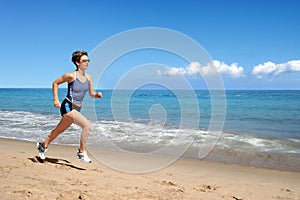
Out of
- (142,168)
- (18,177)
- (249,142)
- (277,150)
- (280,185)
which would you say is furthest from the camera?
(249,142)

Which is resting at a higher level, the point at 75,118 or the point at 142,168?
the point at 75,118

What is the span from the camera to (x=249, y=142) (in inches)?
443

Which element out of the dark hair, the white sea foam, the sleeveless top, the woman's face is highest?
the dark hair

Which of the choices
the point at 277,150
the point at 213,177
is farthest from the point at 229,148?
the point at 213,177

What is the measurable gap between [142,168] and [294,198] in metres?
3.27

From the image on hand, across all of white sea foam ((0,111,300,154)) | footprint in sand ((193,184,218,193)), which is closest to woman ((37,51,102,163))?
footprint in sand ((193,184,218,193))

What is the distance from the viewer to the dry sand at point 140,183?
13.0 ft

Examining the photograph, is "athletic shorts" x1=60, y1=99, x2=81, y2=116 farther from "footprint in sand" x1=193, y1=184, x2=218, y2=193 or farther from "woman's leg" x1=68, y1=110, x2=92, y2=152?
"footprint in sand" x1=193, y1=184, x2=218, y2=193

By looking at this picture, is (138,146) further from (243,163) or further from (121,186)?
(121,186)

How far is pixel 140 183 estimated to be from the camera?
16.1ft

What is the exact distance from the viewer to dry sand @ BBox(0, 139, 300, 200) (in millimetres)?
3955

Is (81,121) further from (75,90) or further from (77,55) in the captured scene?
(77,55)

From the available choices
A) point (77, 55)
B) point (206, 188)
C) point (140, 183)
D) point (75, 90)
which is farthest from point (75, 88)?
point (206, 188)

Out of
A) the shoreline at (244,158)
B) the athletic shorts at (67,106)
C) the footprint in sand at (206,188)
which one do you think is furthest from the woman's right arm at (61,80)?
the shoreline at (244,158)
